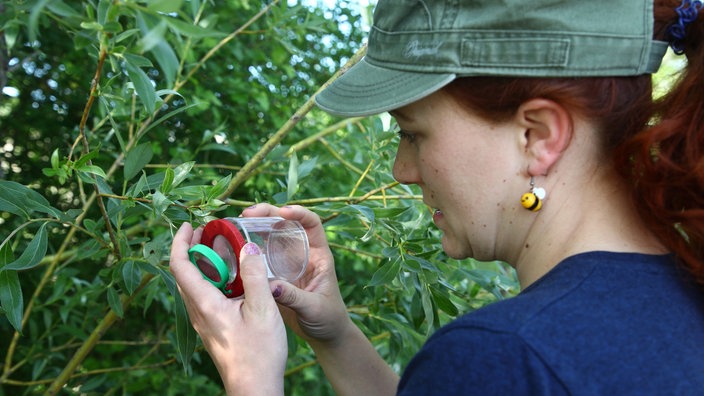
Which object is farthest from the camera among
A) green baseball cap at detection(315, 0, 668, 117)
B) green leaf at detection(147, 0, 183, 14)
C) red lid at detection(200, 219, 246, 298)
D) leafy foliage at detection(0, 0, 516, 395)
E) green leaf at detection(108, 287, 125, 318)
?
green leaf at detection(108, 287, 125, 318)

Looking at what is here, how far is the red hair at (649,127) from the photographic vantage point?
3.89ft

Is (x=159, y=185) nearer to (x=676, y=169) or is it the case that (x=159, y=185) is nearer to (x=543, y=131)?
(x=543, y=131)

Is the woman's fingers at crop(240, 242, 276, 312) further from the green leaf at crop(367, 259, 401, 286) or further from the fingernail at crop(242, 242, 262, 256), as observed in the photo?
the green leaf at crop(367, 259, 401, 286)

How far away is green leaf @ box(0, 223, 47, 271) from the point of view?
1.44 metres

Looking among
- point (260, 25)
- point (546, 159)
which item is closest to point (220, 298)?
point (546, 159)

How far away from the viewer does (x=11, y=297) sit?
57.8 inches

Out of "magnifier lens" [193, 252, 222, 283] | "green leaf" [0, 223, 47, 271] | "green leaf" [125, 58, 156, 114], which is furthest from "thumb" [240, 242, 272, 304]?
"green leaf" [0, 223, 47, 271]

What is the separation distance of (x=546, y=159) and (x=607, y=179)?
111 mm

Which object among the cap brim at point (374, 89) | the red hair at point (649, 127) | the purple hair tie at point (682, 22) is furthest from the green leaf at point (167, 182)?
the purple hair tie at point (682, 22)

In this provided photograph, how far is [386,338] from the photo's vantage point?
2.55 m

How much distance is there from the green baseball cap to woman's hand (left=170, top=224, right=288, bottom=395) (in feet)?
1.26

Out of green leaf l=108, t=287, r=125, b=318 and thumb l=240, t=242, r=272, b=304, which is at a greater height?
thumb l=240, t=242, r=272, b=304

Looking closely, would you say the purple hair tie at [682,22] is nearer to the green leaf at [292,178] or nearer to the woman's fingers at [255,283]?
the woman's fingers at [255,283]

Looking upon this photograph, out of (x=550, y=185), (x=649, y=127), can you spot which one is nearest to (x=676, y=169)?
(x=649, y=127)
